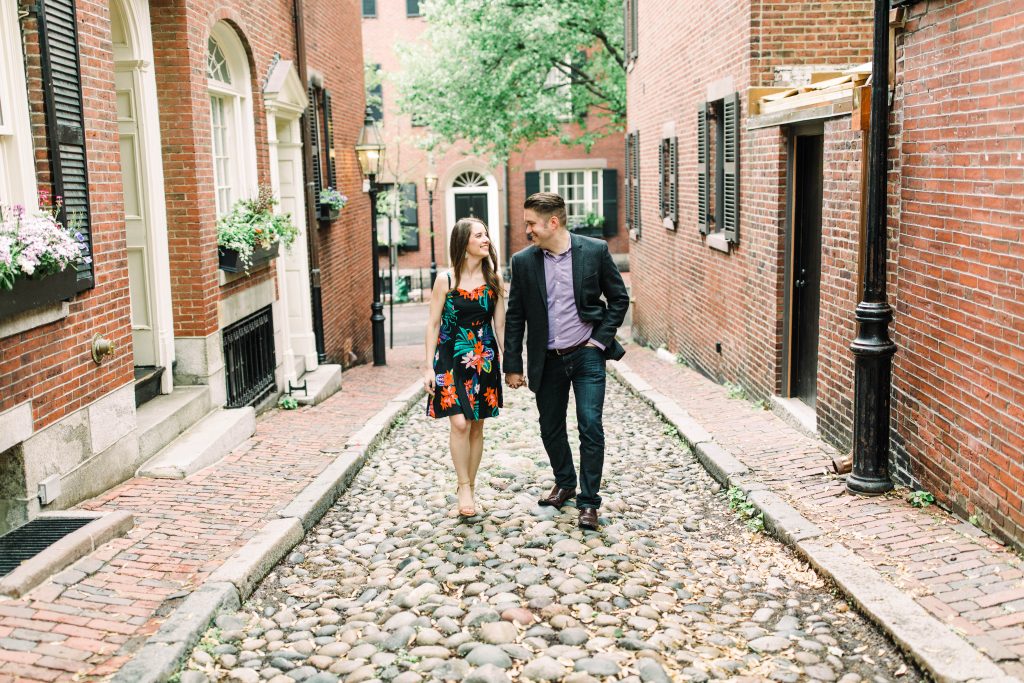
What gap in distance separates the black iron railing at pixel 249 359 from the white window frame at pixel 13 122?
143 inches

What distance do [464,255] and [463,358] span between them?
0.62 m

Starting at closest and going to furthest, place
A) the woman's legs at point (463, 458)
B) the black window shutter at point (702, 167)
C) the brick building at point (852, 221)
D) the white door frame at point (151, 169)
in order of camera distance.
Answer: the brick building at point (852, 221) → the woman's legs at point (463, 458) → the white door frame at point (151, 169) → the black window shutter at point (702, 167)

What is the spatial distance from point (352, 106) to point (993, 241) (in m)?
13.5

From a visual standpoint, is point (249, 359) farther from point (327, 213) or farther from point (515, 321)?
point (515, 321)

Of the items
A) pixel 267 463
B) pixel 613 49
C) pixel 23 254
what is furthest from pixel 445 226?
pixel 23 254

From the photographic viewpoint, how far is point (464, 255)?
6.01 meters

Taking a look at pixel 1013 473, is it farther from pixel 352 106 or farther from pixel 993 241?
pixel 352 106

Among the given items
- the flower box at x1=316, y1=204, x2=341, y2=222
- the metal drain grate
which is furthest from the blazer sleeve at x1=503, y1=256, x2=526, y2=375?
the flower box at x1=316, y1=204, x2=341, y2=222

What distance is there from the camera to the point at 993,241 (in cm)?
514

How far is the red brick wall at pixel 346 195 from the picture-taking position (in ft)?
46.7

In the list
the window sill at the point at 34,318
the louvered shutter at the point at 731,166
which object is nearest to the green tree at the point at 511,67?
the louvered shutter at the point at 731,166

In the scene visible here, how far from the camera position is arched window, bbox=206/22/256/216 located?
994cm

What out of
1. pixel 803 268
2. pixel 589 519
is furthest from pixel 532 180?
pixel 589 519

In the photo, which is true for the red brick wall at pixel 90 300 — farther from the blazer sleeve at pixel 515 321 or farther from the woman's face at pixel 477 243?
the blazer sleeve at pixel 515 321
